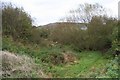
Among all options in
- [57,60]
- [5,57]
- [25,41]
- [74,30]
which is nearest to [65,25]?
[74,30]

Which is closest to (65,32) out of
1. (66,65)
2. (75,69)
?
(66,65)

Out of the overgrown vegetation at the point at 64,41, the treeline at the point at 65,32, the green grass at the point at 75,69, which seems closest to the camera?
the green grass at the point at 75,69

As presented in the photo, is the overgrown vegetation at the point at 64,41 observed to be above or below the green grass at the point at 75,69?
above

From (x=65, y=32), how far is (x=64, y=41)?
78 centimetres

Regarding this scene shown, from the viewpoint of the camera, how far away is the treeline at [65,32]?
18625mm

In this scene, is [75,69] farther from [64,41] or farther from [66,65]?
[64,41]

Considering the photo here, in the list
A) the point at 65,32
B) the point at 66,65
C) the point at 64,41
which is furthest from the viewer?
the point at 64,41

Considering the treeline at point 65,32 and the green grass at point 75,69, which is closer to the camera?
the green grass at point 75,69

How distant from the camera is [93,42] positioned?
69.5ft

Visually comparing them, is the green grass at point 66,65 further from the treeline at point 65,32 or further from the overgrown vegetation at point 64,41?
the treeline at point 65,32

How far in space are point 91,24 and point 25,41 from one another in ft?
16.9

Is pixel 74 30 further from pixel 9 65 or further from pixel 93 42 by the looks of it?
pixel 9 65

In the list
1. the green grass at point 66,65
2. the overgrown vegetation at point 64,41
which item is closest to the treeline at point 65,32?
the overgrown vegetation at point 64,41

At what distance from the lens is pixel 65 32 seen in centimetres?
2253
